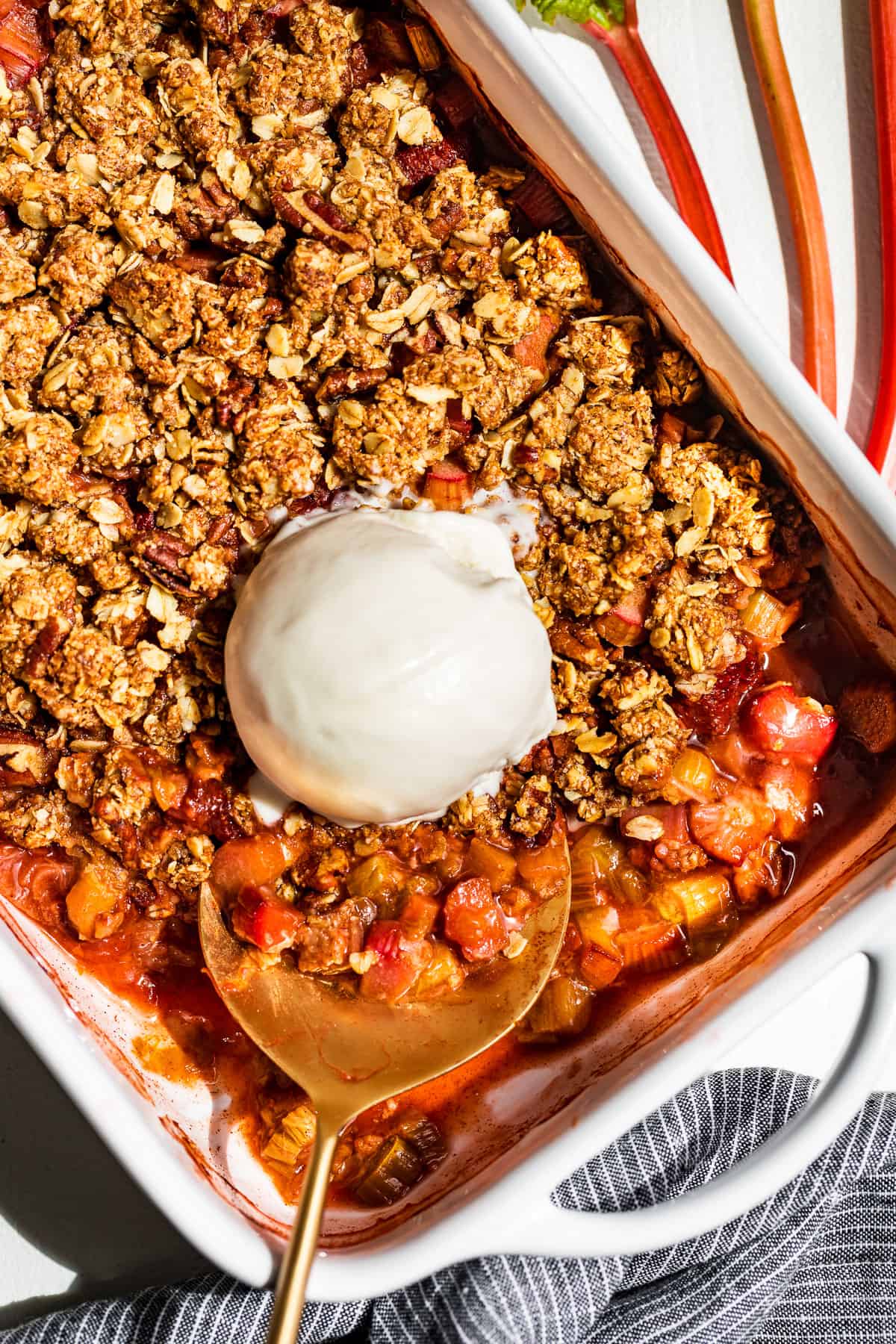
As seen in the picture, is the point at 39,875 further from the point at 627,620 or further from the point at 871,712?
the point at 871,712

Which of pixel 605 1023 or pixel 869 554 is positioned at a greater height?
pixel 869 554

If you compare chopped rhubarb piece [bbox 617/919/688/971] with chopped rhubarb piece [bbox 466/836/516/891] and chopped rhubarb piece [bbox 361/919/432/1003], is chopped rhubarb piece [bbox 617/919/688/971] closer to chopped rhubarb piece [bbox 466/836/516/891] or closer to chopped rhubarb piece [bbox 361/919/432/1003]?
chopped rhubarb piece [bbox 466/836/516/891]

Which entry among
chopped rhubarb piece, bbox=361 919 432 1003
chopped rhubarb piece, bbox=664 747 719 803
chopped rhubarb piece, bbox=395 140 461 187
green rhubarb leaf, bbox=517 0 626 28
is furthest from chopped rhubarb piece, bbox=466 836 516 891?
green rhubarb leaf, bbox=517 0 626 28

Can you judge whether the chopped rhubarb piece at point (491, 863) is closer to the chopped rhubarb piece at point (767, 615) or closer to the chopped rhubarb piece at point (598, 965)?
the chopped rhubarb piece at point (598, 965)

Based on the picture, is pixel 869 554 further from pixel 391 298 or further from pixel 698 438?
pixel 391 298

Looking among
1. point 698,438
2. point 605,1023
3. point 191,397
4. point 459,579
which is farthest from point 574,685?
point 191,397
